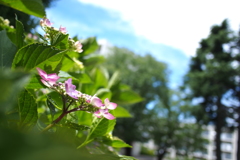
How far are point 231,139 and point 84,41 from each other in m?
62.2

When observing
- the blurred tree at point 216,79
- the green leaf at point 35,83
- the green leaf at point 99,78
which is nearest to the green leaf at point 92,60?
the green leaf at point 99,78

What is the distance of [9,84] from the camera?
0.26 metres

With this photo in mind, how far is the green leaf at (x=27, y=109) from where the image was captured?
545 mm

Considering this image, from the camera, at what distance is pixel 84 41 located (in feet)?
4.81

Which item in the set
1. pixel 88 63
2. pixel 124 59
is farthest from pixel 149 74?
pixel 88 63

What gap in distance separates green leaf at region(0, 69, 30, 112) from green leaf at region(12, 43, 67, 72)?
335mm

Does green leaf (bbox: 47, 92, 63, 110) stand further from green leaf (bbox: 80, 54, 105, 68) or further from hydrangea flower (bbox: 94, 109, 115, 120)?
green leaf (bbox: 80, 54, 105, 68)

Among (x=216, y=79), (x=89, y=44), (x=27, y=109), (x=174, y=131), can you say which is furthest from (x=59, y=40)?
(x=174, y=131)

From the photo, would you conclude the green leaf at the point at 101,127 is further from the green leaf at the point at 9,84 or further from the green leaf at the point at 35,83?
the green leaf at the point at 9,84

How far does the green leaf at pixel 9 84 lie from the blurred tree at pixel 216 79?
23417 mm

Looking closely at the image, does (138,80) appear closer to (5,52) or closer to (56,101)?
(56,101)

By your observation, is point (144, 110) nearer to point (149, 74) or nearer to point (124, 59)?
point (149, 74)

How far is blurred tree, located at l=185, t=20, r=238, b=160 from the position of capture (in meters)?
22.2

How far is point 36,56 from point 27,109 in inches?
5.4
